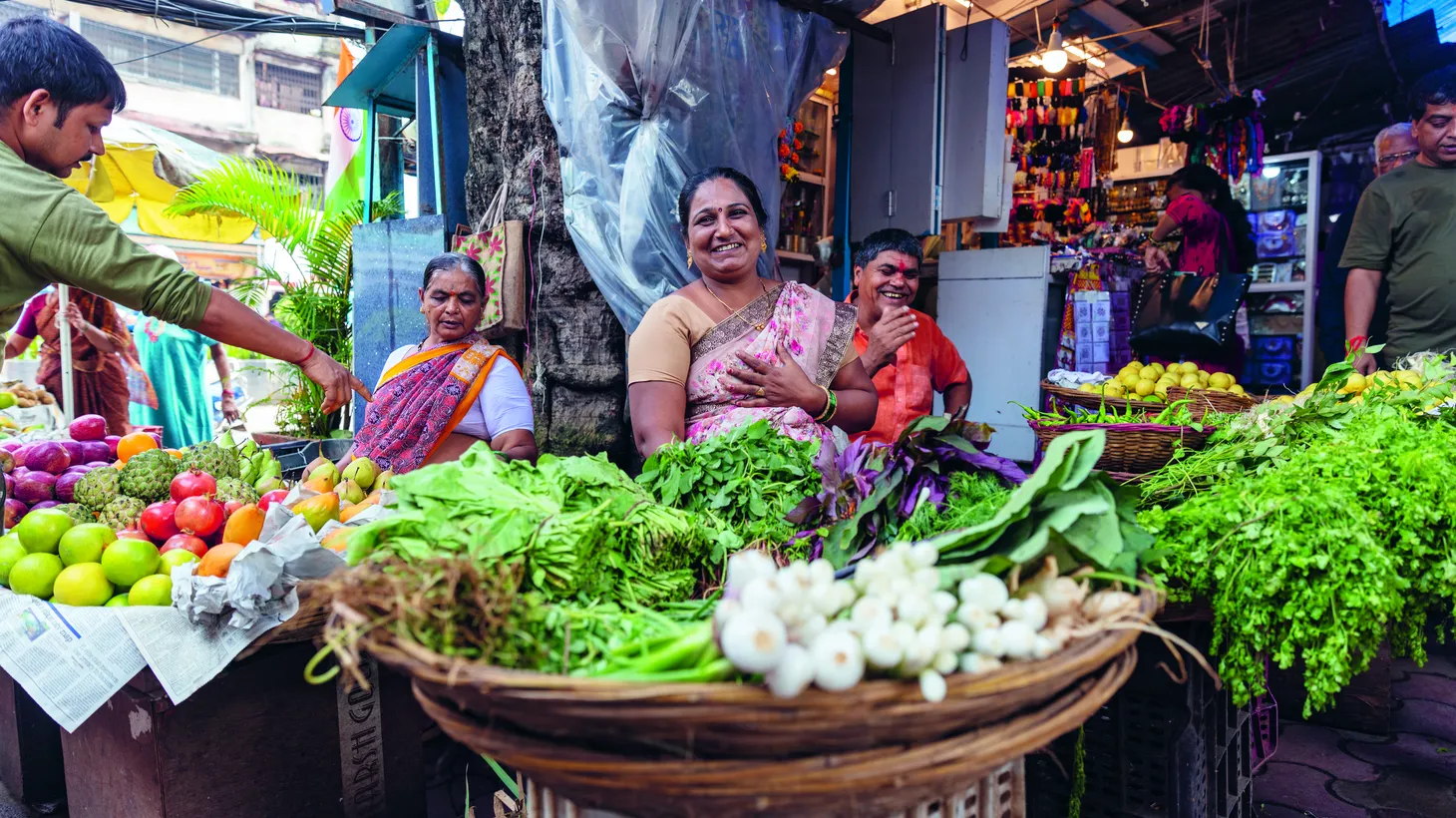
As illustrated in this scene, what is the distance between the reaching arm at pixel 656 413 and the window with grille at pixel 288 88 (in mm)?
21750

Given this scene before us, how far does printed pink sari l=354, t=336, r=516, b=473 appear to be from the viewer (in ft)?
10.4

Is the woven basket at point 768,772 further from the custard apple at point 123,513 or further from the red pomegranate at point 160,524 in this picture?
the custard apple at point 123,513

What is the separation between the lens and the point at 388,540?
1300 mm

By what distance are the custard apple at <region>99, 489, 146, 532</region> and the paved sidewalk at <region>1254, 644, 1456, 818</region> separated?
3.58 m

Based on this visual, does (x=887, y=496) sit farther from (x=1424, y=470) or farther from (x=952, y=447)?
(x=1424, y=470)

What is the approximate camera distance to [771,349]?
2.59 metres

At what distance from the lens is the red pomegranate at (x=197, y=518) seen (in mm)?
2244

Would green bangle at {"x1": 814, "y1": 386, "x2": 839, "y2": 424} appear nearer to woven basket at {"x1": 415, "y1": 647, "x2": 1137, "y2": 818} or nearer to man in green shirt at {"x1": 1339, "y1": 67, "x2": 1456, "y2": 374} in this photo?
woven basket at {"x1": 415, "y1": 647, "x2": 1137, "y2": 818}

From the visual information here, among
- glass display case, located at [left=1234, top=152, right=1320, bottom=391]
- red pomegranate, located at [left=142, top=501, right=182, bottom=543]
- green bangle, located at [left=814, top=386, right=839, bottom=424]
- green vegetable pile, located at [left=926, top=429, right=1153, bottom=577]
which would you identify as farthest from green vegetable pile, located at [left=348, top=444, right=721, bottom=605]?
glass display case, located at [left=1234, top=152, right=1320, bottom=391]

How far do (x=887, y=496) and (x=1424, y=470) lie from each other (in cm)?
108

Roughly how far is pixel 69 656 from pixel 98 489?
909 millimetres

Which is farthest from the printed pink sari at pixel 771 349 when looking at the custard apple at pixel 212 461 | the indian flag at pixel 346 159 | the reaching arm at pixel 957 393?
the indian flag at pixel 346 159

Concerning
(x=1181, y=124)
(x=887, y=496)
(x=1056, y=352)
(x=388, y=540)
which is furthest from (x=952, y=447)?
(x=1181, y=124)

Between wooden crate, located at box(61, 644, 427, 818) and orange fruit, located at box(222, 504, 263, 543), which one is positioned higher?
orange fruit, located at box(222, 504, 263, 543)
